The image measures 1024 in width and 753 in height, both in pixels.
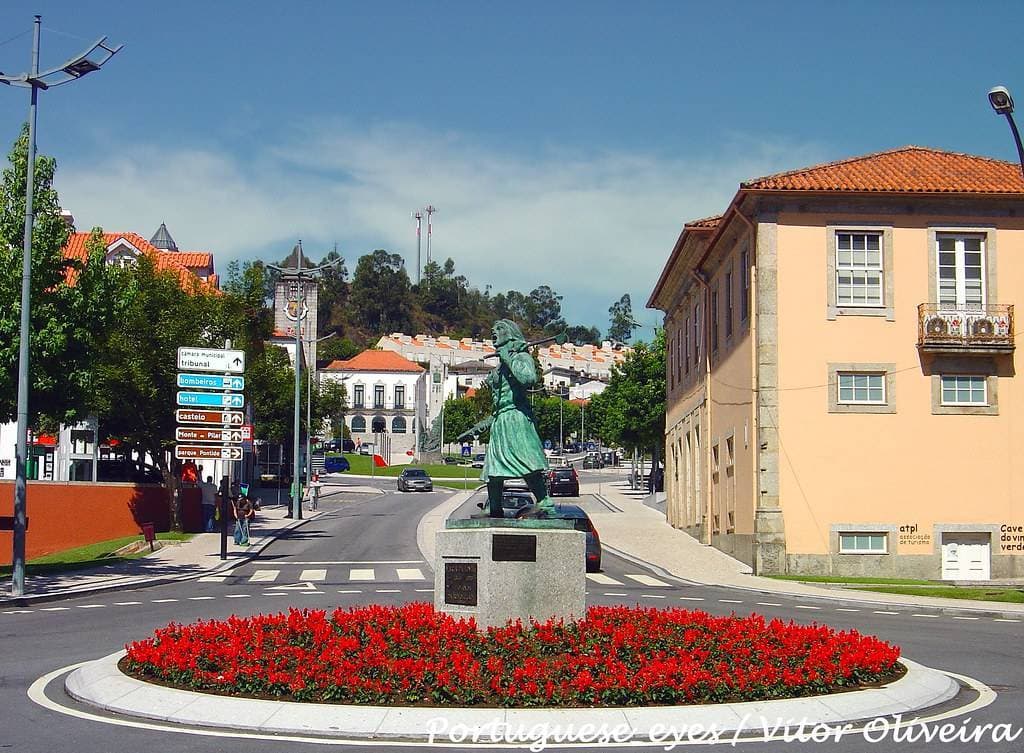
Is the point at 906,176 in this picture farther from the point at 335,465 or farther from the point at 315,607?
the point at 335,465

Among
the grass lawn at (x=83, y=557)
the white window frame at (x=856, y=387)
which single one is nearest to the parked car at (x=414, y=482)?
the grass lawn at (x=83, y=557)

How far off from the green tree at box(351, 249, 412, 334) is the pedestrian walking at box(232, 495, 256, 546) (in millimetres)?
160185

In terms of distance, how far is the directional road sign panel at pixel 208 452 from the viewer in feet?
95.9

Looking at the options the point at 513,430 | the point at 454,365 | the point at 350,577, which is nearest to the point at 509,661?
the point at 513,430

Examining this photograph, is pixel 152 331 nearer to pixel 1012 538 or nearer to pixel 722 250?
pixel 722 250

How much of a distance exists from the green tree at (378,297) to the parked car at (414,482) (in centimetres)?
12312

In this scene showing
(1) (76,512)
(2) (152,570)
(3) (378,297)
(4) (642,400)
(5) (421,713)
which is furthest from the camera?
(3) (378,297)

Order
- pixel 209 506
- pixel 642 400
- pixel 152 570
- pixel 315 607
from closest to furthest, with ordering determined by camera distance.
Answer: pixel 315 607
pixel 152 570
pixel 209 506
pixel 642 400

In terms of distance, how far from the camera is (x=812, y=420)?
29.5m

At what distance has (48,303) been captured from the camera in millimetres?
24031

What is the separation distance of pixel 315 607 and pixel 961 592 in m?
13.7

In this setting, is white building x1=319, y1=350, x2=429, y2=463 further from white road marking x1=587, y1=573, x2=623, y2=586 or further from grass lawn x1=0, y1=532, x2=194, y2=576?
white road marking x1=587, y1=573, x2=623, y2=586

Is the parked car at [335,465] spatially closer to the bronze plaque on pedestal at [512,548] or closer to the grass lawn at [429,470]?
the grass lawn at [429,470]

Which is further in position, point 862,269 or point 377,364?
point 377,364
